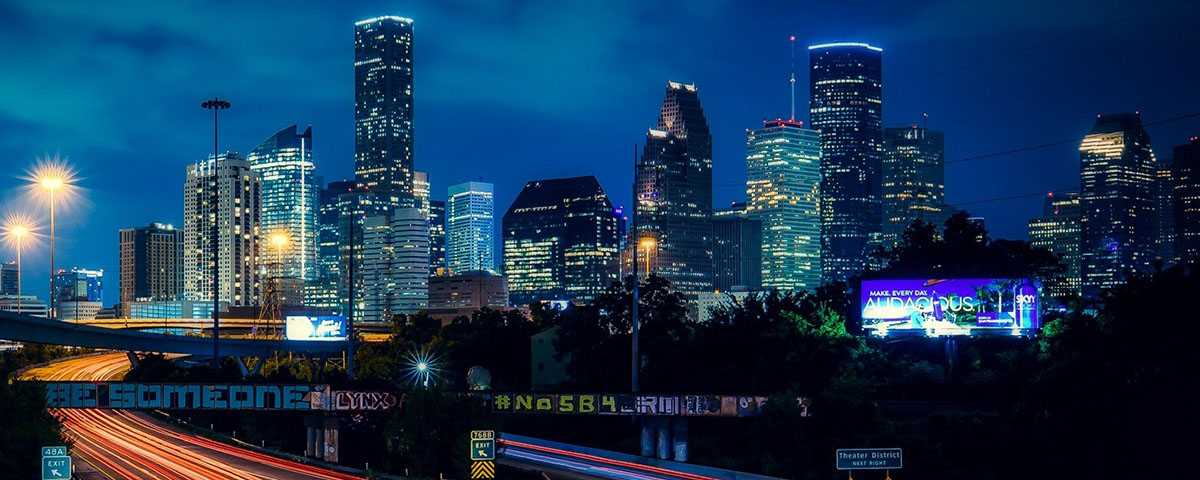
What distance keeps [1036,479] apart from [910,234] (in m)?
57.4

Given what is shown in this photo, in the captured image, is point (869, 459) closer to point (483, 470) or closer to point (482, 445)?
point (482, 445)

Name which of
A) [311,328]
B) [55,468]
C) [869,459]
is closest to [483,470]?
[869,459]

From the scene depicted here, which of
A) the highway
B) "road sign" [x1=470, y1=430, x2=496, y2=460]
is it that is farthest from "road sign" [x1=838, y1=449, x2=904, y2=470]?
the highway

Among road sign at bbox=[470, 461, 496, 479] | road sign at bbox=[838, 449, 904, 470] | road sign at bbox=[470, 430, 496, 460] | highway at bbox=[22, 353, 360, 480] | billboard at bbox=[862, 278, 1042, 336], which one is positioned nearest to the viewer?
road sign at bbox=[838, 449, 904, 470]

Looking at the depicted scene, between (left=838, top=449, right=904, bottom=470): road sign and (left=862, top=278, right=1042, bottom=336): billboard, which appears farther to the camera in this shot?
(left=862, top=278, right=1042, bottom=336): billboard

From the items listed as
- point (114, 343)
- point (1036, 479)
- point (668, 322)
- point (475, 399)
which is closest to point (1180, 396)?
point (1036, 479)

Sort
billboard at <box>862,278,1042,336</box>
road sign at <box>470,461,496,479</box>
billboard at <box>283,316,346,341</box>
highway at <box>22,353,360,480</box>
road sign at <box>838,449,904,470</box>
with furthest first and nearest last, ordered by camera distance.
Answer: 1. billboard at <box>283,316,346,341</box>
2. billboard at <box>862,278,1042,336</box>
3. highway at <box>22,353,360,480</box>
4. road sign at <box>470,461,496,479</box>
5. road sign at <box>838,449,904,470</box>

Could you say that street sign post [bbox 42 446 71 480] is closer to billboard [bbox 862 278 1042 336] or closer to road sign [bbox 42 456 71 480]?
road sign [bbox 42 456 71 480]

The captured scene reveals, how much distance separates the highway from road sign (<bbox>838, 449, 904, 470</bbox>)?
27.9 meters

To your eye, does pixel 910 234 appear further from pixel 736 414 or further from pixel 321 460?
pixel 321 460

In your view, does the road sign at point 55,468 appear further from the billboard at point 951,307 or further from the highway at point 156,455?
the billboard at point 951,307

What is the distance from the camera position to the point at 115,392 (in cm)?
7000

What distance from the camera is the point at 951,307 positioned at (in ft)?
276

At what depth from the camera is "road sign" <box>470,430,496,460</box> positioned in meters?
50.4
